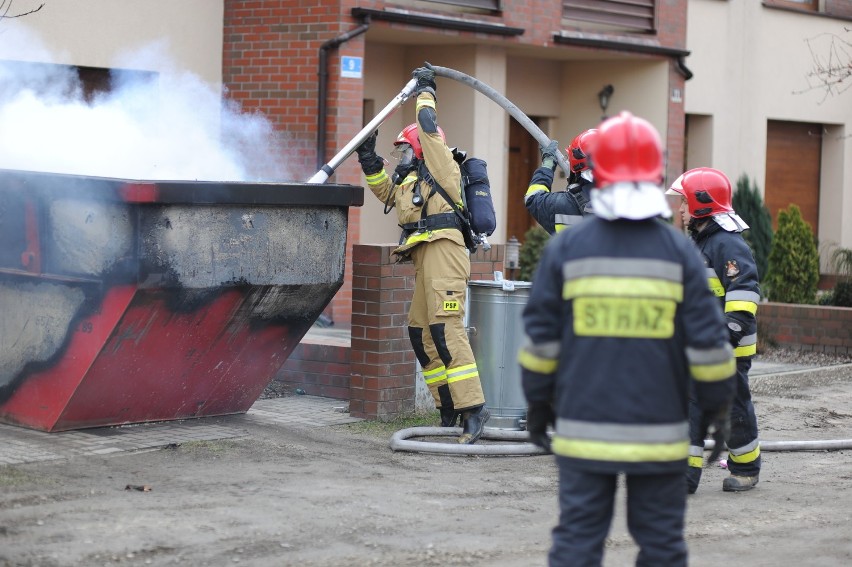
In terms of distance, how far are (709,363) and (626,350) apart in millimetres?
289

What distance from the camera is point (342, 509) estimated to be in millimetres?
6273

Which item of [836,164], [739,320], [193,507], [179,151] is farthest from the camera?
[836,164]

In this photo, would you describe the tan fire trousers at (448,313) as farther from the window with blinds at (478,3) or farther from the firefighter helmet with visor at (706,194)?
the window with blinds at (478,3)

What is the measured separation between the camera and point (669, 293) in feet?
13.8

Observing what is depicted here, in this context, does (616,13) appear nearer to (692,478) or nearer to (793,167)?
(793,167)

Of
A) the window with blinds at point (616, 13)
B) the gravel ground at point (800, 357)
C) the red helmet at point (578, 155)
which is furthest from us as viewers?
the window with blinds at point (616, 13)

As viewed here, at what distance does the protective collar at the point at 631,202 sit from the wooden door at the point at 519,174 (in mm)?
13736

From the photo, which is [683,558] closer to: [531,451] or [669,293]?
[669,293]

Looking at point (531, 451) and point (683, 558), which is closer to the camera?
point (683, 558)

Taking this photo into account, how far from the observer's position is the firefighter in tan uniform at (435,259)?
→ 8.04 m

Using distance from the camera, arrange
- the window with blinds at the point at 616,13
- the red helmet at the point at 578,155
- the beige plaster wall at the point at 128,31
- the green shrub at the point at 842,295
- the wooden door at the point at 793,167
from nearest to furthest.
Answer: the red helmet at the point at 578,155 → the beige plaster wall at the point at 128,31 → the green shrub at the point at 842,295 → the window with blinds at the point at 616,13 → the wooden door at the point at 793,167

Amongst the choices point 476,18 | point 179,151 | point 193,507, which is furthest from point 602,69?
point 193,507

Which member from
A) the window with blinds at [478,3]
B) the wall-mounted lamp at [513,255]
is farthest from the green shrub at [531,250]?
the window with blinds at [478,3]

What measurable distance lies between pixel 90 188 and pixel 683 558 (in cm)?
416
